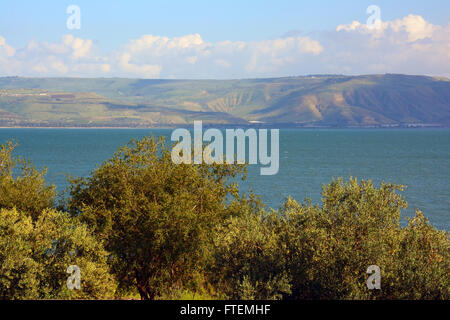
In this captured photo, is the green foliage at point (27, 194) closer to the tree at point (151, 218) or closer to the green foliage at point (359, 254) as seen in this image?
the tree at point (151, 218)

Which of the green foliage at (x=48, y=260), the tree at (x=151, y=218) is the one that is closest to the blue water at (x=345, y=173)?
the tree at (x=151, y=218)

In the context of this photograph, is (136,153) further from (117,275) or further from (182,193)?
(117,275)

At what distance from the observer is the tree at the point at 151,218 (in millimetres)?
25688

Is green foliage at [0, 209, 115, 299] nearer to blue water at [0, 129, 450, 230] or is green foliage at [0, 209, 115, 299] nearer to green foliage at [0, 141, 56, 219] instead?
green foliage at [0, 141, 56, 219]

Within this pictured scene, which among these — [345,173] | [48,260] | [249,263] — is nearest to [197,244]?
[249,263]

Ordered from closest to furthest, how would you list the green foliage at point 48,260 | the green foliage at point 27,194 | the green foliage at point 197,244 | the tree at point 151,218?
the green foliage at point 197,244
the green foliage at point 48,260
the tree at point 151,218
the green foliage at point 27,194

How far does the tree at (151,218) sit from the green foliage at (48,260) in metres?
2.35

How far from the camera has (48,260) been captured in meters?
22.8

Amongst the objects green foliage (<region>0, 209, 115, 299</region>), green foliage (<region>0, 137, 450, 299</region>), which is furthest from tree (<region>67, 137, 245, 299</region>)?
green foliage (<region>0, 209, 115, 299</region>)

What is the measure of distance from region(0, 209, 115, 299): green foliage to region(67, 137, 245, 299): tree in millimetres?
2348

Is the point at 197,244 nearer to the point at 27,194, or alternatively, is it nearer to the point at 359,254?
the point at 359,254

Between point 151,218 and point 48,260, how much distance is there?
16.0ft

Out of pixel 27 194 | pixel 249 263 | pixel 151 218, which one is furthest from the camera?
pixel 27 194
